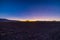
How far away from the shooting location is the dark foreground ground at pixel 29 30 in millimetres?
2699

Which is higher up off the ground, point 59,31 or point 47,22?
point 47,22

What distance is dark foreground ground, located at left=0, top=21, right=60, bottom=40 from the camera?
8.86 ft

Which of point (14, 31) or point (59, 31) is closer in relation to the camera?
point (14, 31)

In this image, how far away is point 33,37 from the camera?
2.86 metres

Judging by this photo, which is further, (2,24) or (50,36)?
(50,36)

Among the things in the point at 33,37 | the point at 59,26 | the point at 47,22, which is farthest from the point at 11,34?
the point at 59,26

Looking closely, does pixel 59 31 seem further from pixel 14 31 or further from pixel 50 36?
pixel 14 31

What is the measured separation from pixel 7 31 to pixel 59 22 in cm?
105

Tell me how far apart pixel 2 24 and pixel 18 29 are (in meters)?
0.32

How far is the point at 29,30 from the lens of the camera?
281 cm

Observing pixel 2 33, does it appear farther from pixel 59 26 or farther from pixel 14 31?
pixel 59 26

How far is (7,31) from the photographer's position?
2711 millimetres

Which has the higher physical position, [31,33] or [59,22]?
[59,22]

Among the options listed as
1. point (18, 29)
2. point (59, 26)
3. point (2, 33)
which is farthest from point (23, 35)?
point (59, 26)
